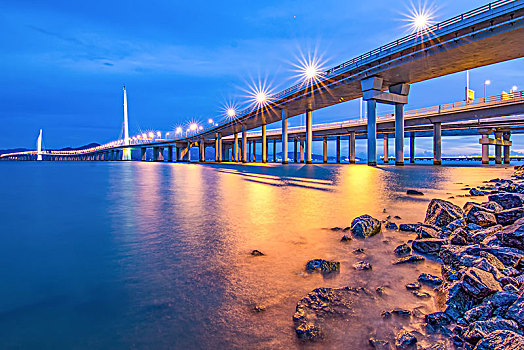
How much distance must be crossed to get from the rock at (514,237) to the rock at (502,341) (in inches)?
93.6

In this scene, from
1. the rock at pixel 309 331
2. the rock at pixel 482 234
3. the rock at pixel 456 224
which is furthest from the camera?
the rock at pixel 456 224

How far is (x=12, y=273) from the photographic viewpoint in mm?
4059

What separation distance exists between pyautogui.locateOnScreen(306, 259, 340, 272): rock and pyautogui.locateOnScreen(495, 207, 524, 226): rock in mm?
3842

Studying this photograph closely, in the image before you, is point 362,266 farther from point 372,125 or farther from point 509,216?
point 372,125

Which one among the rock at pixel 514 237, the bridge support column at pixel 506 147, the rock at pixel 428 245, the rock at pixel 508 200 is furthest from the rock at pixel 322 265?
the bridge support column at pixel 506 147

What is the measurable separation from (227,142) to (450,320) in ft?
446

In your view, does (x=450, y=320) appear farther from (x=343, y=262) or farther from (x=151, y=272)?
(x=151, y=272)

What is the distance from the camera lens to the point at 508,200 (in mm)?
6957

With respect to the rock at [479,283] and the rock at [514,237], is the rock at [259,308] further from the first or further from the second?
the rock at [514,237]

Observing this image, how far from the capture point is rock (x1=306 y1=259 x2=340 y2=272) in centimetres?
411

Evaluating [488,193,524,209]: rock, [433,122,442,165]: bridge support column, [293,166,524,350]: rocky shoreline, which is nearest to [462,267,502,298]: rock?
[293,166,524,350]: rocky shoreline

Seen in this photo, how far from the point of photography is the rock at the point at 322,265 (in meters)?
4.11

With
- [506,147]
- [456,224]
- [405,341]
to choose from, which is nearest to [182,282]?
[405,341]

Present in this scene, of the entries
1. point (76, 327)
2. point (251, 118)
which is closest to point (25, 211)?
point (76, 327)
